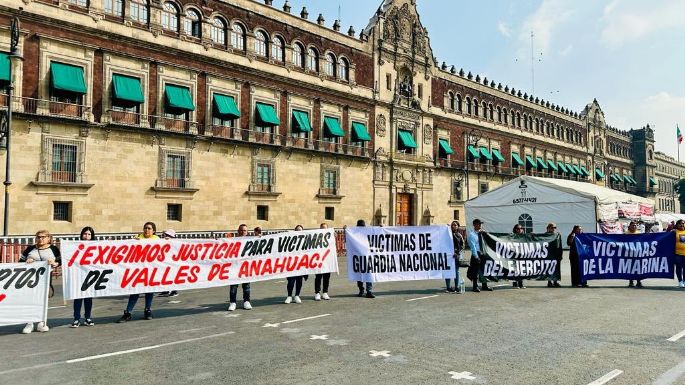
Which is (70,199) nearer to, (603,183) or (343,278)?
(343,278)

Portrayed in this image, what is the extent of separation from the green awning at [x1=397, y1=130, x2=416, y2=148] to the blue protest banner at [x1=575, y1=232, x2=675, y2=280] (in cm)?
2350

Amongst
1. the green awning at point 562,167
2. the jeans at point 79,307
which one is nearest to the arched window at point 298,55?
the jeans at point 79,307

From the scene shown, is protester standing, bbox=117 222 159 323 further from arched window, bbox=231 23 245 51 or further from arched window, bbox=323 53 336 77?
arched window, bbox=323 53 336 77

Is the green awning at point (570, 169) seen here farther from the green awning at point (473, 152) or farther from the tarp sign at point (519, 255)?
the tarp sign at point (519, 255)

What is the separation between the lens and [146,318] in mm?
9273

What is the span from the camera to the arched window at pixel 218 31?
26250mm

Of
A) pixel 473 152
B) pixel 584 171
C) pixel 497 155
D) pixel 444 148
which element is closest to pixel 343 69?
pixel 444 148

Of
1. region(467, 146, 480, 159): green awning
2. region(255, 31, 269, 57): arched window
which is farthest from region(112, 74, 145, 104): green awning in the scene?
region(467, 146, 480, 159): green awning

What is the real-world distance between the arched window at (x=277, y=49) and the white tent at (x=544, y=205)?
51.1ft

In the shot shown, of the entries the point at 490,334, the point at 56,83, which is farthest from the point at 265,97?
the point at 490,334

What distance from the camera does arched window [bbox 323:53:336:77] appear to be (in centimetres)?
3228

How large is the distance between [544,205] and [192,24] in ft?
73.7

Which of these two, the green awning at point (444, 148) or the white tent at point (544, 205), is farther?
the green awning at point (444, 148)

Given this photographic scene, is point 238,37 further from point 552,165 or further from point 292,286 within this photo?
point 552,165
